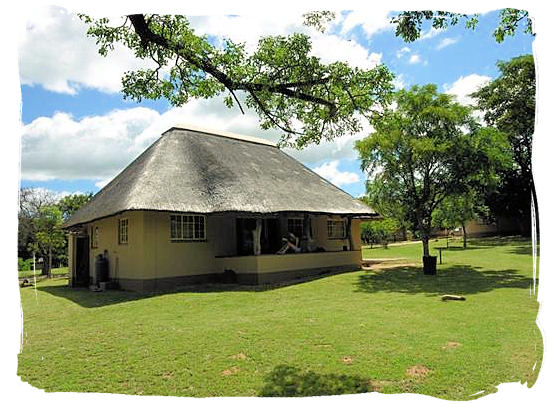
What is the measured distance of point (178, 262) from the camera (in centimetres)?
1215

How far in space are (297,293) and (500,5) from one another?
320 inches

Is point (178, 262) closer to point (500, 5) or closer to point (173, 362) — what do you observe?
point (173, 362)

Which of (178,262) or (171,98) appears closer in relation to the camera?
(171,98)

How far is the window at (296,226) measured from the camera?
15.3 meters

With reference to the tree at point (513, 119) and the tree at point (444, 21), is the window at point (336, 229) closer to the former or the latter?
the tree at point (513, 119)

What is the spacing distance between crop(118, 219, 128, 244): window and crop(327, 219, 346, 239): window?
776cm

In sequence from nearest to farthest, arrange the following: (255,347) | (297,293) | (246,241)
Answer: (255,347) → (297,293) → (246,241)

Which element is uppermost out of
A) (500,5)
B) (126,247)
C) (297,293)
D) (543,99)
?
(500,5)

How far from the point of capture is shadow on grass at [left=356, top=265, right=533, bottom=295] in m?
9.76

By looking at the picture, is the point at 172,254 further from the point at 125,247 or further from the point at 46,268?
the point at 46,268

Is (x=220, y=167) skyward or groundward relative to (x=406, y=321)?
skyward

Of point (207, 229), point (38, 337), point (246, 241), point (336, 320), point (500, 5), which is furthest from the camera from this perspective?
point (246, 241)

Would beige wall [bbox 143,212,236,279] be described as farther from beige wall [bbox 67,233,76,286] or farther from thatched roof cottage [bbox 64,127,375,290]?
beige wall [bbox 67,233,76,286]

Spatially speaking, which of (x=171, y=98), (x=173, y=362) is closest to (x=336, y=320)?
(x=173, y=362)
